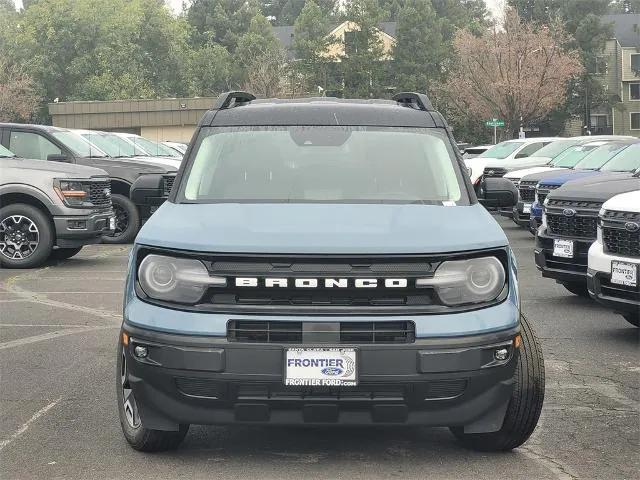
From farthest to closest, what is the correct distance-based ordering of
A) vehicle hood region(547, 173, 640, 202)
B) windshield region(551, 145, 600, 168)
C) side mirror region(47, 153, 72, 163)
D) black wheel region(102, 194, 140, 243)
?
windshield region(551, 145, 600, 168), black wheel region(102, 194, 140, 243), side mirror region(47, 153, 72, 163), vehicle hood region(547, 173, 640, 202)

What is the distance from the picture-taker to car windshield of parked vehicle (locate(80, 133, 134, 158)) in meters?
19.3

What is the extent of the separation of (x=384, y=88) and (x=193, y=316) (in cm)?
8103

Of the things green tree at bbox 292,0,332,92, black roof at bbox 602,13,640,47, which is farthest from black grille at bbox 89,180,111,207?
black roof at bbox 602,13,640,47

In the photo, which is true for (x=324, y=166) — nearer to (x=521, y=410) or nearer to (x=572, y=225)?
(x=521, y=410)

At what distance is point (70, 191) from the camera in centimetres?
1469

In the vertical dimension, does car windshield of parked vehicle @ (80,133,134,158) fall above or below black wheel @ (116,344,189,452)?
above

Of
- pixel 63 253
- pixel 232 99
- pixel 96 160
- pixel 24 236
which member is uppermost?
pixel 232 99

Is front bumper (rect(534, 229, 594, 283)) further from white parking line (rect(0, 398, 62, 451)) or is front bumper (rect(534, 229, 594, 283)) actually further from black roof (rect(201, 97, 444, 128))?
white parking line (rect(0, 398, 62, 451))

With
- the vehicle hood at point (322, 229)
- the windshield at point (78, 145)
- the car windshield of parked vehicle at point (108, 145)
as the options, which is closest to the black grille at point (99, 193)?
the windshield at point (78, 145)

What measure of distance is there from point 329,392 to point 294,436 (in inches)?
45.0

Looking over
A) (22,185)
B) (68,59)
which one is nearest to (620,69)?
(68,59)

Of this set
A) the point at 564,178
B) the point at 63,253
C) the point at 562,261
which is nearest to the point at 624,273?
the point at 562,261

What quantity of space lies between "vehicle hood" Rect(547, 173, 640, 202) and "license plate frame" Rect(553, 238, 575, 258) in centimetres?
43

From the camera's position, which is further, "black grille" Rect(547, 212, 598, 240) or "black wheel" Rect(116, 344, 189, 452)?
"black grille" Rect(547, 212, 598, 240)
